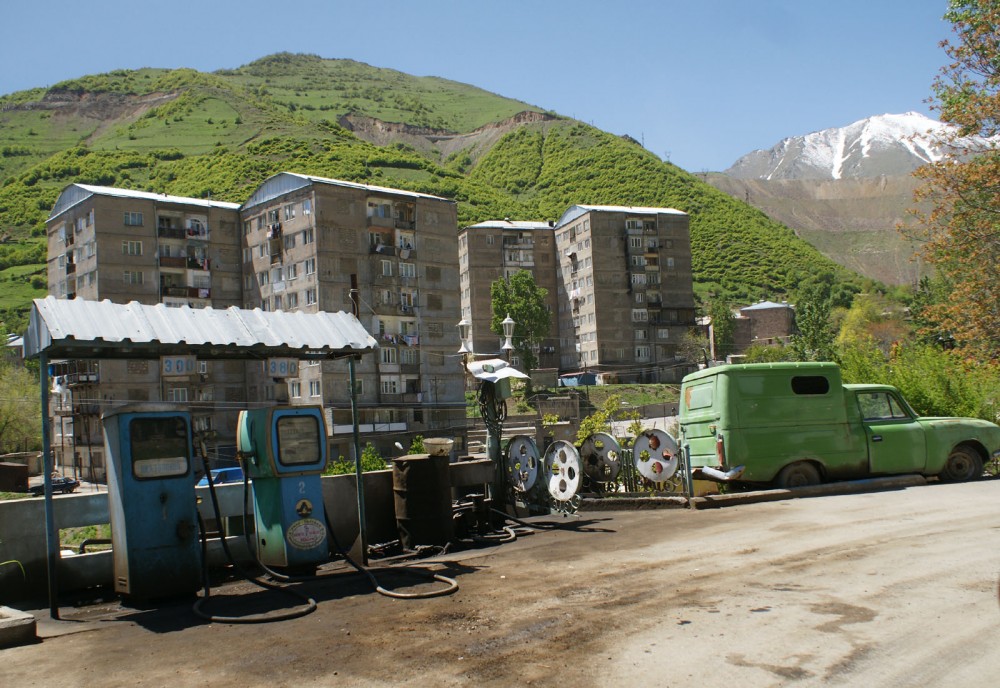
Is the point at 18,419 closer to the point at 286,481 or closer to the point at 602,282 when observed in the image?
the point at 286,481

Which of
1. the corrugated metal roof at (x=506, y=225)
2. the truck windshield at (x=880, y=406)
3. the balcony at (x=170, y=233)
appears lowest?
the truck windshield at (x=880, y=406)

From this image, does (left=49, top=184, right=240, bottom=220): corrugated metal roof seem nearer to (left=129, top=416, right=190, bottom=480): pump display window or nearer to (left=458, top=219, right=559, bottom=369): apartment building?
(left=458, top=219, right=559, bottom=369): apartment building

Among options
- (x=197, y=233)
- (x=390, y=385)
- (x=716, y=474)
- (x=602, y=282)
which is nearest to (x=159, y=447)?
(x=716, y=474)

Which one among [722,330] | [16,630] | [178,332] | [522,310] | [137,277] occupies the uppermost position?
[137,277]

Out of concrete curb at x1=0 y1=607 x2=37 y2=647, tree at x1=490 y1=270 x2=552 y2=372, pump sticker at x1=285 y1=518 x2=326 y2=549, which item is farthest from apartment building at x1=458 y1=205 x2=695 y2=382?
concrete curb at x1=0 y1=607 x2=37 y2=647

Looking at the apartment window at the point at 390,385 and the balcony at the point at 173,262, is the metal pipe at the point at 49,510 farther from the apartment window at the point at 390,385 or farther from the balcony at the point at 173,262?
the balcony at the point at 173,262

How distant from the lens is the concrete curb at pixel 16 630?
673cm

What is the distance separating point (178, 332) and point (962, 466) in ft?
48.1

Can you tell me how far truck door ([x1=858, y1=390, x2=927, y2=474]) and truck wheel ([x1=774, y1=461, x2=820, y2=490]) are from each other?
3.93ft

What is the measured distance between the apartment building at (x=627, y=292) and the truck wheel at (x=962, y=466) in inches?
3296

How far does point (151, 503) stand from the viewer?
8422mm

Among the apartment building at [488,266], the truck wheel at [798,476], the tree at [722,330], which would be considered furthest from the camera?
the tree at [722,330]

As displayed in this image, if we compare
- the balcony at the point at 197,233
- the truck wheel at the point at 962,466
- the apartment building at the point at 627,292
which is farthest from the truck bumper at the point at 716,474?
the apartment building at the point at 627,292

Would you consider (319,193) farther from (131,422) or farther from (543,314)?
(131,422)
